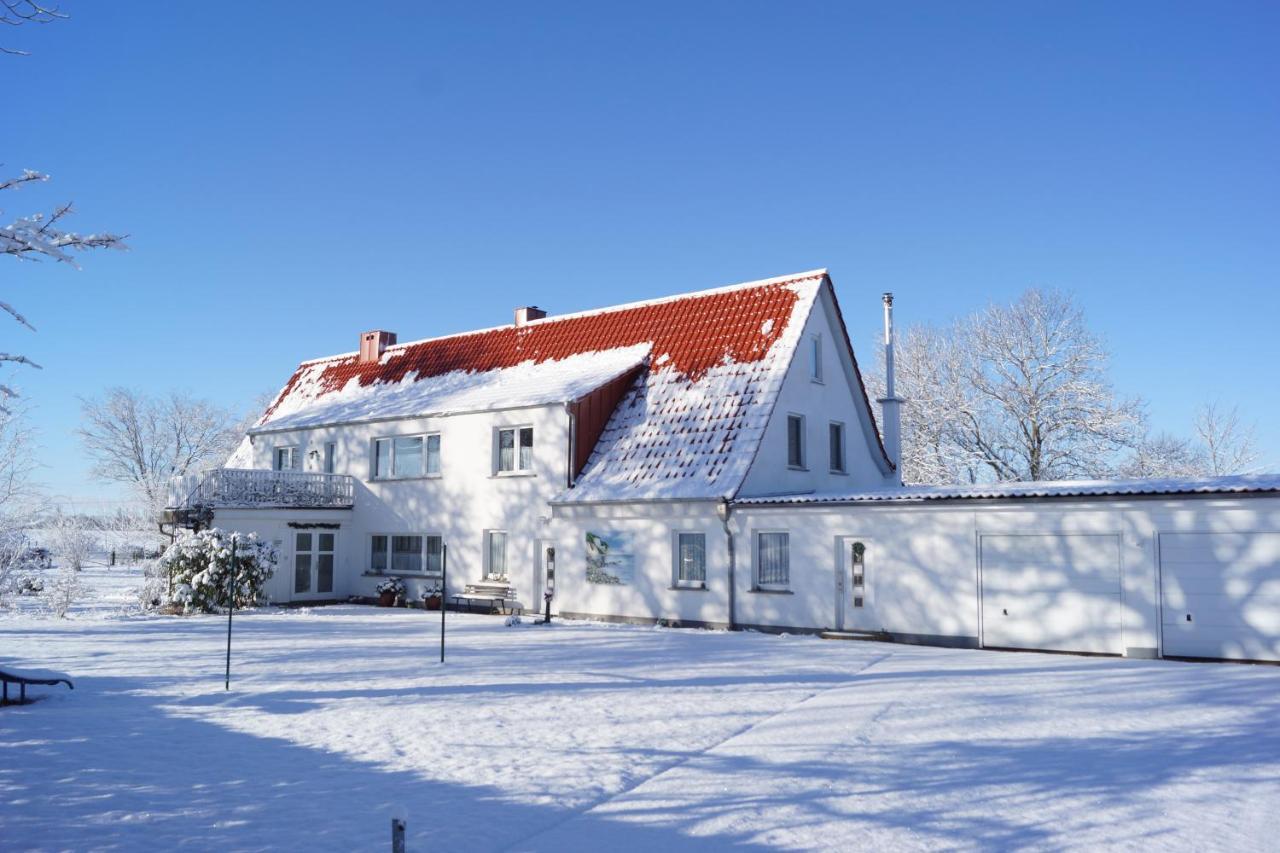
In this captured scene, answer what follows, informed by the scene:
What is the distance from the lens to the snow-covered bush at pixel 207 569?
25.1 meters

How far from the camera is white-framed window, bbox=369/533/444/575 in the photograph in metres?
28.7

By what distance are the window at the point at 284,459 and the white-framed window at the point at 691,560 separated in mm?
16676

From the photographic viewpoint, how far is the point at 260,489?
2895 centimetres

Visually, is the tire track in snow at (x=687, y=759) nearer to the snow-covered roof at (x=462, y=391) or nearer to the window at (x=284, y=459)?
the snow-covered roof at (x=462, y=391)

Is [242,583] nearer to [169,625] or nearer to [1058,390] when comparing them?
[169,625]

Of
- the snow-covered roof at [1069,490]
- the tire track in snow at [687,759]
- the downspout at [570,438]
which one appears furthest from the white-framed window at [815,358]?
the tire track in snow at [687,759]

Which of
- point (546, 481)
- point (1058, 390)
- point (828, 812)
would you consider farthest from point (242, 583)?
point (1058, 390)

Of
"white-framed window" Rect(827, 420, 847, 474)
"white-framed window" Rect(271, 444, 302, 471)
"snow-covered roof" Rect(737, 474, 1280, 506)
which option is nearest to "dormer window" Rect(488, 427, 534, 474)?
"snow-covered roof" Rect(737, 474, 1280, 506)

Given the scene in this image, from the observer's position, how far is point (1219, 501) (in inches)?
655

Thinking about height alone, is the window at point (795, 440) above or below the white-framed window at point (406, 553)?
above

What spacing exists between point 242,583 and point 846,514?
16020 millimetres

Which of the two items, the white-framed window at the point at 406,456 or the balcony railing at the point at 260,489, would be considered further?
the white-framed window at the point at 406,456

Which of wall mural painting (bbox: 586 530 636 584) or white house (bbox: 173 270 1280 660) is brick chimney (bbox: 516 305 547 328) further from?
wall mural painting (bbox: 586 530 636 584)

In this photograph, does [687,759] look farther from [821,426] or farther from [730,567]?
[821,426]
